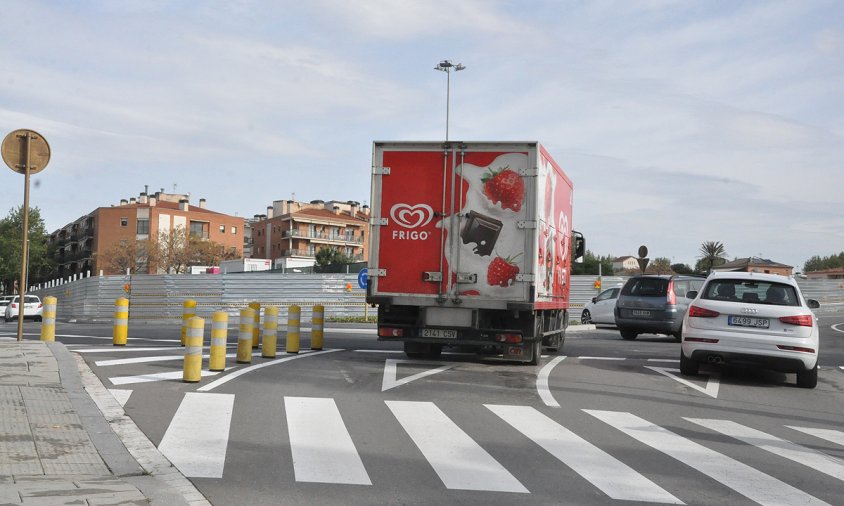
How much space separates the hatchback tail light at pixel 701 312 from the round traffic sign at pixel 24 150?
33.6ft

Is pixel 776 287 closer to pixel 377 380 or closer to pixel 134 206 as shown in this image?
pixel 377 380

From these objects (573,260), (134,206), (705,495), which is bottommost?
(705,495)

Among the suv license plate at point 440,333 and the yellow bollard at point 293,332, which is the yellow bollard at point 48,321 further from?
the suv license plate at point 440,333

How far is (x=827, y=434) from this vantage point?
8617mm

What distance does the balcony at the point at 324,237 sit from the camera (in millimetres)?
113562

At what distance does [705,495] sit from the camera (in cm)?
574

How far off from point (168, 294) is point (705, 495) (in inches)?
1586

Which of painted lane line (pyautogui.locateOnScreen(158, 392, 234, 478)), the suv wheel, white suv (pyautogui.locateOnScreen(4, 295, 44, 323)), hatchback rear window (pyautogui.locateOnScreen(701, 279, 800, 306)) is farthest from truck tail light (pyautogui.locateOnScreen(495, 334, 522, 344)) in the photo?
white suv (pyautogui.locateOnScreen(4, 295, 44, 323))

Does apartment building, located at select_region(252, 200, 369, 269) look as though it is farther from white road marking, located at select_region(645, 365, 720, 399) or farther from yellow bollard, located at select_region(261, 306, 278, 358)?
white road marking, located at select_region(645, 365, 720, 399)

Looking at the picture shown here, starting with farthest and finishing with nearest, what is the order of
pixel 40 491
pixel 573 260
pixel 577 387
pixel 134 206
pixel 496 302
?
pixel 134 206, pixel 573 260, pixel 496 302, pixel 577 387, pixel 40 491

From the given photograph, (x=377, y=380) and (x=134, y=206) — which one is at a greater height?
(x=134, y=206)

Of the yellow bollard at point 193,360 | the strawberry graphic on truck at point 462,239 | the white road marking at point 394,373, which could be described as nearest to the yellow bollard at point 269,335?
the strawberry graphic on truck at point 462,239

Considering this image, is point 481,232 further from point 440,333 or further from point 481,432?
point 481,432

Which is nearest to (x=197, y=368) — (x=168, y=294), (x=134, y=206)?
(x=168, y=294)
